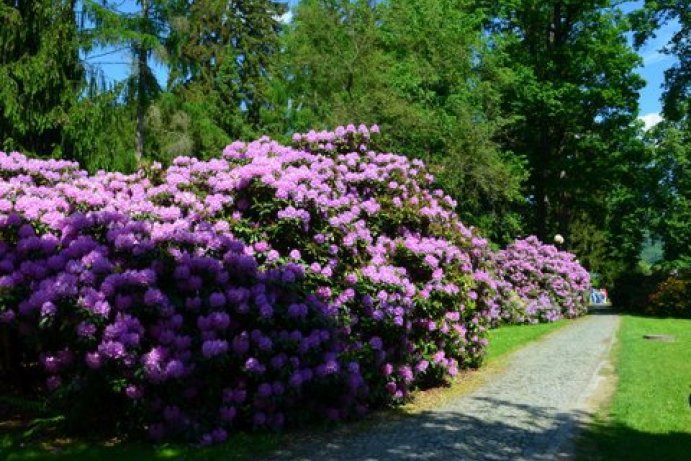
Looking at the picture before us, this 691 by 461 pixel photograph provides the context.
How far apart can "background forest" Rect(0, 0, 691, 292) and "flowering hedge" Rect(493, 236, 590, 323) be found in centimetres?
147

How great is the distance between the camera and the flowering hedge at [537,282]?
21875mm

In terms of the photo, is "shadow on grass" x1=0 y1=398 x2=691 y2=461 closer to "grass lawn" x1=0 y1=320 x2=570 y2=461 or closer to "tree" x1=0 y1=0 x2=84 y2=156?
"grass lawn" x1=0 y1=320 x2=570 y2=461

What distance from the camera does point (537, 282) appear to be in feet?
78.6

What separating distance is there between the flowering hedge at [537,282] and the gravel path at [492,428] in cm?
1173

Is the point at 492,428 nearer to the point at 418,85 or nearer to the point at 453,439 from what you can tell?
the point at 453,439

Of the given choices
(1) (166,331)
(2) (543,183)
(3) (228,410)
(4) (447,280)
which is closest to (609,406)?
(4) (447,280)

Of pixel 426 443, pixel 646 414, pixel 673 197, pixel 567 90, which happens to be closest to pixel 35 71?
pixel 426 443

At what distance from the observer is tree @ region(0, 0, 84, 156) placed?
13547 millimetres

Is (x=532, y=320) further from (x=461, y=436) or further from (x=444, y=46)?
(x=461, y=436)

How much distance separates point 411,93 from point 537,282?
358 inches

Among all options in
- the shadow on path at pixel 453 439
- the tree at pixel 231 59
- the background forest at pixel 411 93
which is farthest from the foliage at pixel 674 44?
the shadow on path at pixel 453 439

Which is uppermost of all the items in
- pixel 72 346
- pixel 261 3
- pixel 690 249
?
pixel 261 3

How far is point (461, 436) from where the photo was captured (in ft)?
20.1

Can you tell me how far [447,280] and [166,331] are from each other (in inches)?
175
